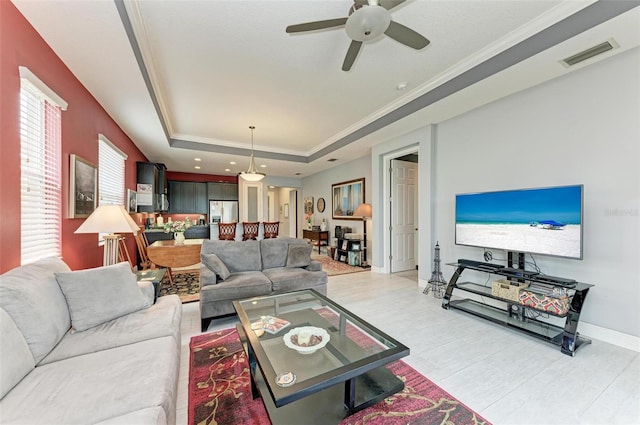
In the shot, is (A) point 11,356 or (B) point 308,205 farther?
(B) point 308,205

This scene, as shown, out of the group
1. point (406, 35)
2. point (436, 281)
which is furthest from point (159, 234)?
point (406, 35)

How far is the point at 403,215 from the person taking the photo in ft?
17.4

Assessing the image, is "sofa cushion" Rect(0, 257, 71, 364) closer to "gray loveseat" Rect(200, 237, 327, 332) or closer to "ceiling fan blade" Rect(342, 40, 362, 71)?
"gray loveseat" Rect(200, 237, 327, 332)

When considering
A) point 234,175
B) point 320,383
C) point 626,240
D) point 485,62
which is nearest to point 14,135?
point 320,383

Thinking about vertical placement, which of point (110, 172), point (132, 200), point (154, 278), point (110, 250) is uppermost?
point (110, 172)

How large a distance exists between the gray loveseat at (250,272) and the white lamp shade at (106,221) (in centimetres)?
88

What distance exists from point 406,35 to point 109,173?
420cm

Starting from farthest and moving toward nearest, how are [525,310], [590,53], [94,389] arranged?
[525,310], [590,53], [94,389]

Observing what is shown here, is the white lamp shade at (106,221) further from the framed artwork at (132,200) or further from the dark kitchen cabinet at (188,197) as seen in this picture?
the dark kitchen cabinet at (188,197)

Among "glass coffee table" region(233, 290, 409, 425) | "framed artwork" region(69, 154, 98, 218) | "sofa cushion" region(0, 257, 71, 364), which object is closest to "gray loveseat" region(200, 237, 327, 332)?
"glass coffee table" region(233, 290, 409, 425)

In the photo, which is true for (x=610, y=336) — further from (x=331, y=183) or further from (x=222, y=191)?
(x=222, y=191)

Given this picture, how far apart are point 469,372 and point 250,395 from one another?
1631 millimetres

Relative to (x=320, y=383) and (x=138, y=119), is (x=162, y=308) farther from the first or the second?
(x=138, y=119)

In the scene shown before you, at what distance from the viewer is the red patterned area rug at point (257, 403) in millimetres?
1490
